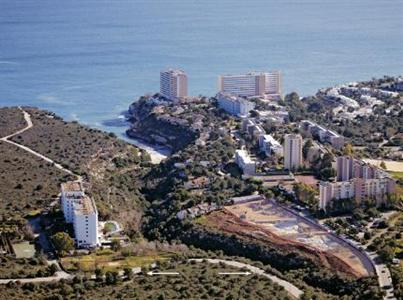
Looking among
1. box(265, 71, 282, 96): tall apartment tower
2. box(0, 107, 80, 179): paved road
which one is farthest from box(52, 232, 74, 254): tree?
box(265, 71, 282, 96): tall apartment tower

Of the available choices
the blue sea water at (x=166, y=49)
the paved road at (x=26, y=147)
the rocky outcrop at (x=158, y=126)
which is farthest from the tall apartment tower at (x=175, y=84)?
the paved road at (x=26, y=147)

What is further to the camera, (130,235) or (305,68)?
(305,68)

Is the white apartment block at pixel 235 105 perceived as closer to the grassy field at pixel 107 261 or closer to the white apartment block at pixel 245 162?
the white apartment block at pixel 245 162

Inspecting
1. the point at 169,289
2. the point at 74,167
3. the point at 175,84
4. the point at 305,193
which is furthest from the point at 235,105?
the point at 169,289

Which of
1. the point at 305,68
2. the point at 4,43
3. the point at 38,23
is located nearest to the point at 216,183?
the point at 305,68

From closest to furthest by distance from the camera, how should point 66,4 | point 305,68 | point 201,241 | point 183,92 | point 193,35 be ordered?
point 201,241 < point 183,92 < point 305,68 < point 193,35 < point 66,4

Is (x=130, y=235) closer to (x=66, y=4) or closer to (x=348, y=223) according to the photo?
(x=348, y=223)
